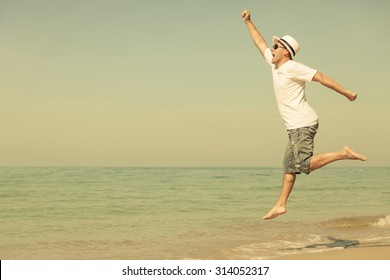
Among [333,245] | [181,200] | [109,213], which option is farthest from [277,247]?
[181,200]

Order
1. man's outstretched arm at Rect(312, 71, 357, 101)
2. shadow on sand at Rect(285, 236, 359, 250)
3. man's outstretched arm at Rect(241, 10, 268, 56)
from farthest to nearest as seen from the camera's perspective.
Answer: shadow on sand at Rect(285, 236, 359, 250)
man's outstretched arm at Rect(241, 10, 268, 56)
man's outstretched arm at Rect(312, 71, 357, 101)

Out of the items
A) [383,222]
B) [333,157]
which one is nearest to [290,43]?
[333,157]

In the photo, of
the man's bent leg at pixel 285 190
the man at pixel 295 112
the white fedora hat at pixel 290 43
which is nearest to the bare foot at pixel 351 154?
the man at pixel 295 112

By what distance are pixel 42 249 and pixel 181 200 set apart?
520 centimetres

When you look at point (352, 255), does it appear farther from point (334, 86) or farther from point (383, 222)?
point (383, 222)

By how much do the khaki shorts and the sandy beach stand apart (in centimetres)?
102

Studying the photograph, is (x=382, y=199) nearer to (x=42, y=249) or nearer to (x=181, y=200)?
(x=181, y=200)

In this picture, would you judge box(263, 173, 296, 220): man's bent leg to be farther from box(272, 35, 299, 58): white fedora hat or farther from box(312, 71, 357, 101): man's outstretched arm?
box(272, 35, 299, 58): white fedora hat

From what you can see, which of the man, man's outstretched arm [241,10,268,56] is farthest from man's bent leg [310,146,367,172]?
man's outstretched arm [241,10,268,56]

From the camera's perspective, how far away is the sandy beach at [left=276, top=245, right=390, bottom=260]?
405 centimetres

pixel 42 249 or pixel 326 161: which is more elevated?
pixel 42 249

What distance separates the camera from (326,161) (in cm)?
353

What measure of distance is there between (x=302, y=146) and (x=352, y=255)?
4.05 feet

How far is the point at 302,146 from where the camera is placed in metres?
3.52
